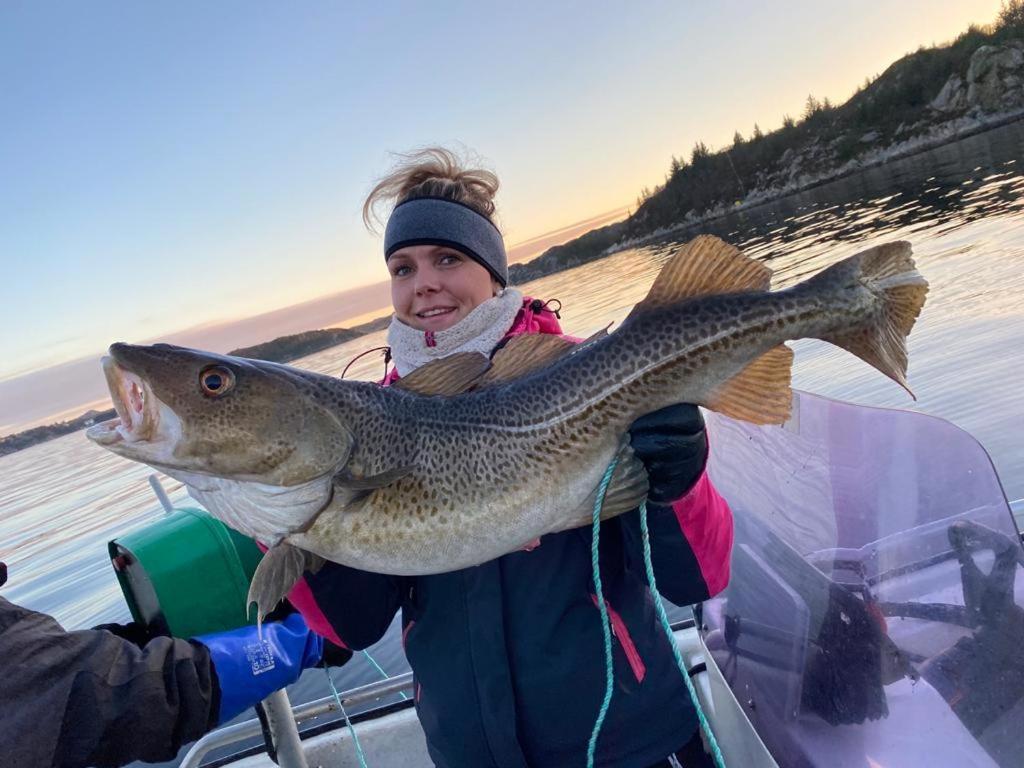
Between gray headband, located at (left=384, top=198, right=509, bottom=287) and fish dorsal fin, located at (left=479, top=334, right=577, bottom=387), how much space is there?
1.04 m

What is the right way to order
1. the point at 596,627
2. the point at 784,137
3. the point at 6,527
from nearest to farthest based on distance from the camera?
the point at 596,627
the point at 6,527
the point at 784,137

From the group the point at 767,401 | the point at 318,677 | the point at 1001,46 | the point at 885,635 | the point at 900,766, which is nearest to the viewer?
the point at 900,766

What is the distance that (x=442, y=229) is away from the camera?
3.62m

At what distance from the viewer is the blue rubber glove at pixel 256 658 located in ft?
10.6

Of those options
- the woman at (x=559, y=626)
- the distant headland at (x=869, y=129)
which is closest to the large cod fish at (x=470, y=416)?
the woman at (x=559, y=626)

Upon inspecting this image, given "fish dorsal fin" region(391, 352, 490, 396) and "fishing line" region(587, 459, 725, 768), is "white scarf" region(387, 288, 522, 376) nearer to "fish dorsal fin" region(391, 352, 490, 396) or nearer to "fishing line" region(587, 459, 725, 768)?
"fish dorsal fin" region(391, 352, 490, 396)

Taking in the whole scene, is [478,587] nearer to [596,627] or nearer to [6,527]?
[596,627]

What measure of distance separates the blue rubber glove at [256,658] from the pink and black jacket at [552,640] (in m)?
0.71

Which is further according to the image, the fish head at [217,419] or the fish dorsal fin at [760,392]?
the fish dorsal fin at [760,392]

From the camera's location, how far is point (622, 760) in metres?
2.67

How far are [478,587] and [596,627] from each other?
1.75ft

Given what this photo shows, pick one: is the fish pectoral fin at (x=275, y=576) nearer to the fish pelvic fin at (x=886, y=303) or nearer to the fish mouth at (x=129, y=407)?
the fish mouth at (x=129, y=407)

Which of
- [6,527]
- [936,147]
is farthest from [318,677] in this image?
[936,147]

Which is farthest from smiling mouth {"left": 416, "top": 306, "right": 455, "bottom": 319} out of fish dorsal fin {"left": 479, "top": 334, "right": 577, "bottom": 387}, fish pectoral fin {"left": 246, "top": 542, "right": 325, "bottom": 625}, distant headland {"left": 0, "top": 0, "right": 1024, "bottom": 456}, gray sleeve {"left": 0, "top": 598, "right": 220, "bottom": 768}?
distant headland {"left": 0, "top": 0, "right": 1024, "bottom": 456}
